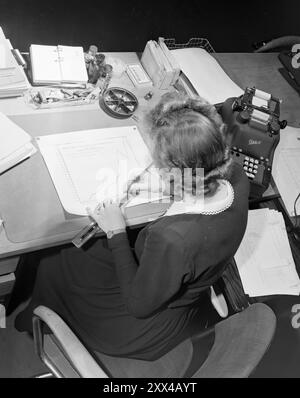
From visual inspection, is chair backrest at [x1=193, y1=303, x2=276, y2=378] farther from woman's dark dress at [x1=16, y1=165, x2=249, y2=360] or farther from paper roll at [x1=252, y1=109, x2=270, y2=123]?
paper roll at [x1=252, y1=109, x2=270, y2=123]

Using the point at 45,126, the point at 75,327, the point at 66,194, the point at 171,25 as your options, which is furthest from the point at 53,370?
the point at 171,25

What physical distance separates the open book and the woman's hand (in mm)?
523

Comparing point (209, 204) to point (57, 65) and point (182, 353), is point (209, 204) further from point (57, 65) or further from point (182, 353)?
point (57, 65)

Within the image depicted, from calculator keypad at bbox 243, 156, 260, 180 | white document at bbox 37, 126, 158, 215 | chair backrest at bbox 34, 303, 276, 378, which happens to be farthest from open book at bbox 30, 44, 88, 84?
chair backrest at bbox 34, 303, 276, 378

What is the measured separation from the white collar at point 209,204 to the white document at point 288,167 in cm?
52

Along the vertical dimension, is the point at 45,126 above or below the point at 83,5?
below

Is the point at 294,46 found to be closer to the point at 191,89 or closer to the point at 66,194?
the point at 191,89

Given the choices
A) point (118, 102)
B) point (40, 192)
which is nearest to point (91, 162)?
point (40, 192)

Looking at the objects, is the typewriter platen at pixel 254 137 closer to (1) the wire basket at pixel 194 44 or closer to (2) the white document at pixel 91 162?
(2) the white document at pixel 91 162

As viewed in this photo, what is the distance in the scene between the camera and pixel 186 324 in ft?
4.44

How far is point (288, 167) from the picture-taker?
1657mm

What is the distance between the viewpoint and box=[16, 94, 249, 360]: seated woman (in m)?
1.03

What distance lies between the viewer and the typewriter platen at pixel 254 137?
4.90 feet

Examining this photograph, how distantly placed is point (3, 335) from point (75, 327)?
0.55 meters
